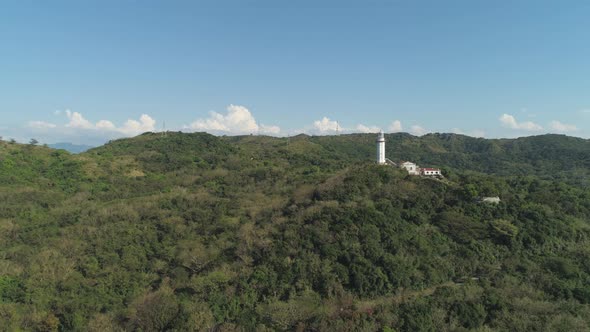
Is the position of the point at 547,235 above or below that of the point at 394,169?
below

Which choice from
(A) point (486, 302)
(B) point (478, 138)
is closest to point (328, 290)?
(A) point (486, 302)

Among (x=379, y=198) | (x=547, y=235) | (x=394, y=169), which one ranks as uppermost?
(x=394, y=169)

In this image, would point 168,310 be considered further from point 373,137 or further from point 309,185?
point 373,137

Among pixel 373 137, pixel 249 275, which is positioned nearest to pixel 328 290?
pixel 249 275

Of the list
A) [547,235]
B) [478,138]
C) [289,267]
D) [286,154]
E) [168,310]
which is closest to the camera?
[168,310]

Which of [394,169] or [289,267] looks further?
[394,169]

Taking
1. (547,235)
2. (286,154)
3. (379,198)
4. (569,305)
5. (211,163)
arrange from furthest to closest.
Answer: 1. (286,154)
2. (211,163)
3. (379,198)
4. (547,235)
5. (569,305)

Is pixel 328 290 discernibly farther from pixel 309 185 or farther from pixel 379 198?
pixel 309 185
